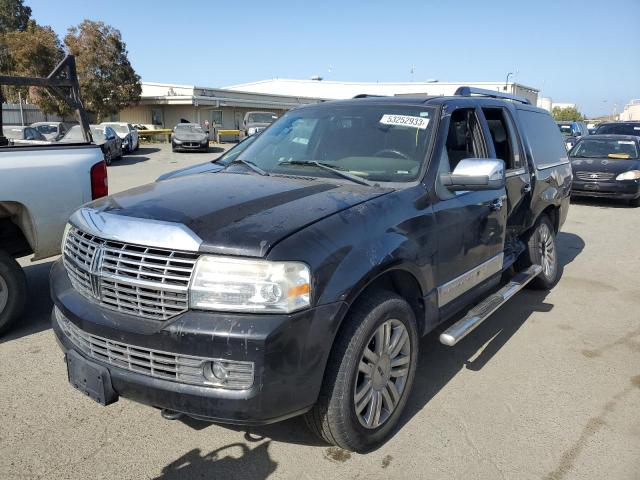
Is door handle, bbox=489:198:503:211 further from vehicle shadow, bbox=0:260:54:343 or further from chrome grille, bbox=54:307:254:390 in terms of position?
vehicle shadow, bbox=0:260:54:343

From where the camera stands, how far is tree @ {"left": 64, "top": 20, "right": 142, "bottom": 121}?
34.9 metres

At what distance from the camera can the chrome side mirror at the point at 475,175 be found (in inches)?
132

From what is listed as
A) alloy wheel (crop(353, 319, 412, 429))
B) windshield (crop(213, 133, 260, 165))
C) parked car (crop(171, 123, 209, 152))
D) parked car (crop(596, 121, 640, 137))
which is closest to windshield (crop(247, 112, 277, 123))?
parked car (crop(171, 123, 209, 152))

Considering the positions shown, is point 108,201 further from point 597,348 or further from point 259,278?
point 597,348

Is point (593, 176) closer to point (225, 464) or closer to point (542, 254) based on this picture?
point (542, 254)

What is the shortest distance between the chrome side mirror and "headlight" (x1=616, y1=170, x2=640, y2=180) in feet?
33.4

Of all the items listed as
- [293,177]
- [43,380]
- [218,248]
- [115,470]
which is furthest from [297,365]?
[43,380]

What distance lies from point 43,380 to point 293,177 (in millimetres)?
2230

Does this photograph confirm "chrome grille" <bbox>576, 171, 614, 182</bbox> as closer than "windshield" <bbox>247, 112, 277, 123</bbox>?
Yes

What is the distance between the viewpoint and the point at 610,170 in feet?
39.7

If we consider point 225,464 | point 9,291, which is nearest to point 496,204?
point 225,464

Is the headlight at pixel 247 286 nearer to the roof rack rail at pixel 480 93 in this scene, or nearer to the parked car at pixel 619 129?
the roof rack rail at pixel 480 93

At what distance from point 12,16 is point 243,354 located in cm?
6305

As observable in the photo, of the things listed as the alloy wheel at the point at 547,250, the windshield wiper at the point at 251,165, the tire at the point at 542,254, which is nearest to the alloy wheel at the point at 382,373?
the windshield wiper at the point at 251,165
